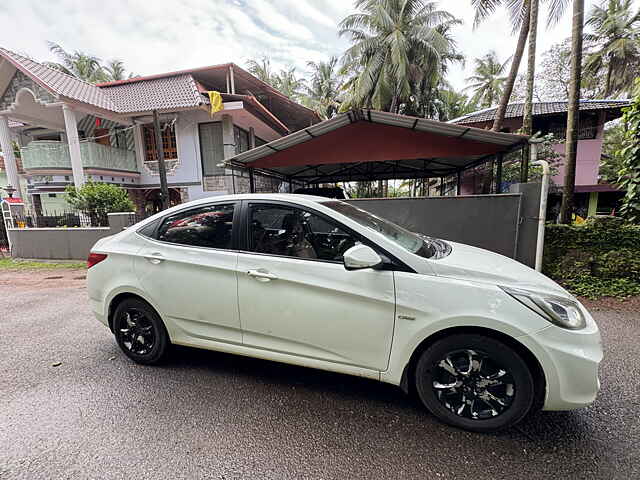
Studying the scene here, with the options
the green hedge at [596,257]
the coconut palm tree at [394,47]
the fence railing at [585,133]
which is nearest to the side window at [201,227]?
the green hedge at [596,257]

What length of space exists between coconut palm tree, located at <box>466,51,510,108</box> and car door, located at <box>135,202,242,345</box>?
31110 mm

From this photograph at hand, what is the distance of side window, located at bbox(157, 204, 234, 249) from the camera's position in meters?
2.60

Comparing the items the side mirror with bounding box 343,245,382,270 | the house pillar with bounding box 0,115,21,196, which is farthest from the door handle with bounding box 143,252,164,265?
the house pillar with bounding box 0,115,21,196

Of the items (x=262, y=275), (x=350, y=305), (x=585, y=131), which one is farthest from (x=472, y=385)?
(x=585, y=131)

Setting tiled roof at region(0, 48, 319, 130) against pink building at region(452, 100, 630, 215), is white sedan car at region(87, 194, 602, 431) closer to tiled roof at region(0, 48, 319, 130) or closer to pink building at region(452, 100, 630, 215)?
tiled roof at region(0, 48, 319, 130)

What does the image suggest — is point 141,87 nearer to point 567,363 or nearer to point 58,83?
point 58,83

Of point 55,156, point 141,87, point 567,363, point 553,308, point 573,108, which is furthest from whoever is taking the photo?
point 141,87

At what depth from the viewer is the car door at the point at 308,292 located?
2.09 m

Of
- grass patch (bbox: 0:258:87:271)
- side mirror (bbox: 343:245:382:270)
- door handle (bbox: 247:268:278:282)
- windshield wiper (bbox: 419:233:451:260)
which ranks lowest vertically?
grass patch (bbox: 0:258:87:271)

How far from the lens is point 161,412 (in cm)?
228

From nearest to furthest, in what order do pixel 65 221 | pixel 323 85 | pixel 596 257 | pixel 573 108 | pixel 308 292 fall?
pixel 308 292 → pixel 596 257 → pixel 573 108 → pixel 65 221 → pixel 323 85

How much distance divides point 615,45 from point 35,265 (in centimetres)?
3284

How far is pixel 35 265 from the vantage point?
855 cm

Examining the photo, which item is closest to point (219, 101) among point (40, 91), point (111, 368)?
point (40, 91)
